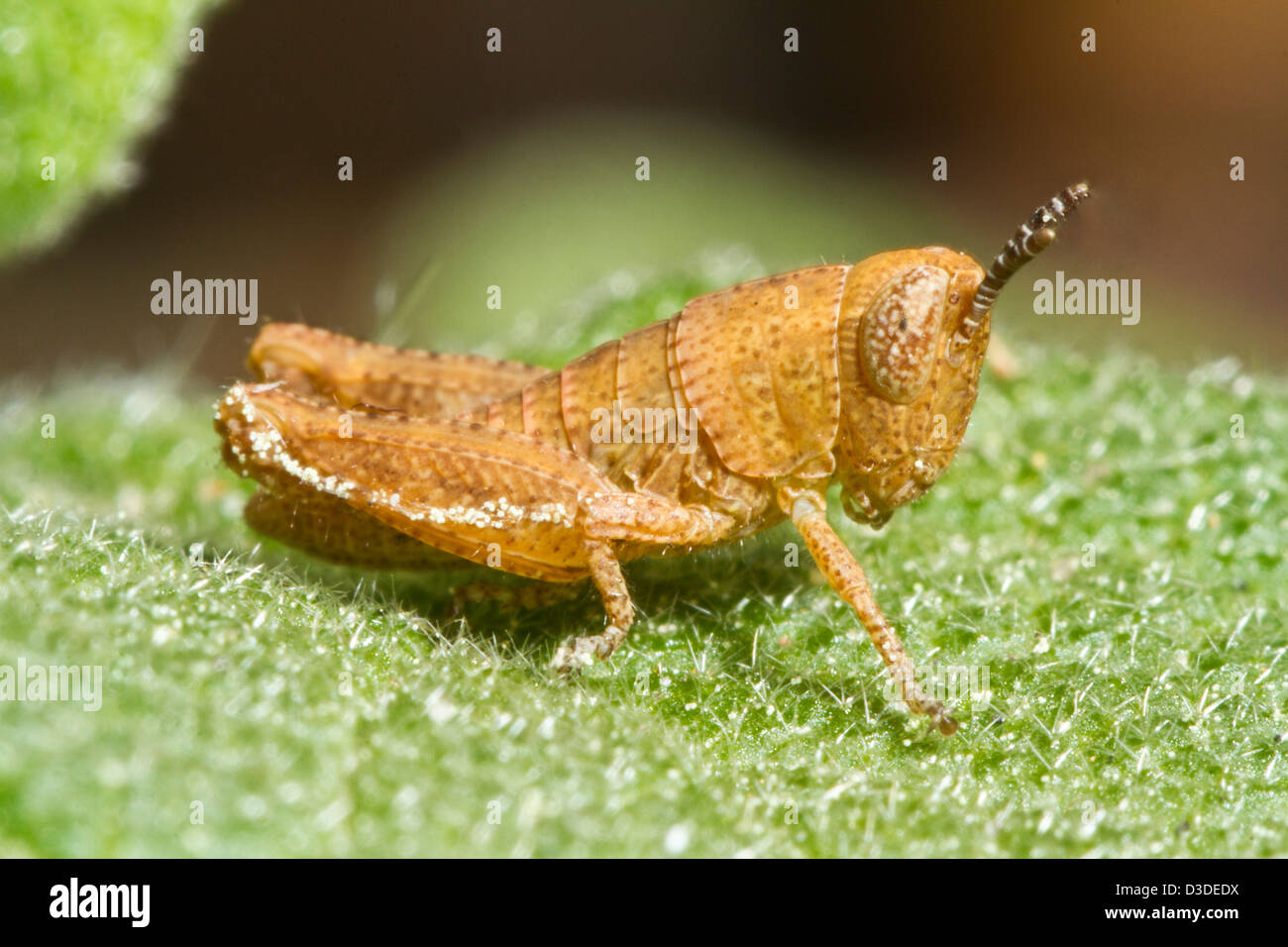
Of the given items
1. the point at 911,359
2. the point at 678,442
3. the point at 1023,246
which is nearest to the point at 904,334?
the point at 911,359

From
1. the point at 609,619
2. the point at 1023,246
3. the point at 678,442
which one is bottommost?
the point at 609,619

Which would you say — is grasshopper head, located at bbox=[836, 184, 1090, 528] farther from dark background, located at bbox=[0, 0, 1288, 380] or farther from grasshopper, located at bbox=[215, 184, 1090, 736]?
dark background, located at bbox=[0, 0, 1288, 380]

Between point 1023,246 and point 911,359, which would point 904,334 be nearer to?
point 911,359

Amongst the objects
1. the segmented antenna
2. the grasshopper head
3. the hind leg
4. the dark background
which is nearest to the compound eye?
the grasshopper head

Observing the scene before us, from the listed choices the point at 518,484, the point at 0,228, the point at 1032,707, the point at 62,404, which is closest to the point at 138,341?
the point at 62,404

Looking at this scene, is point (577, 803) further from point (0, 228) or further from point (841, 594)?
point (0, 228)

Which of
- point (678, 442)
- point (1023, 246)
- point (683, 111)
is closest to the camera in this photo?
point (1023, 246)
